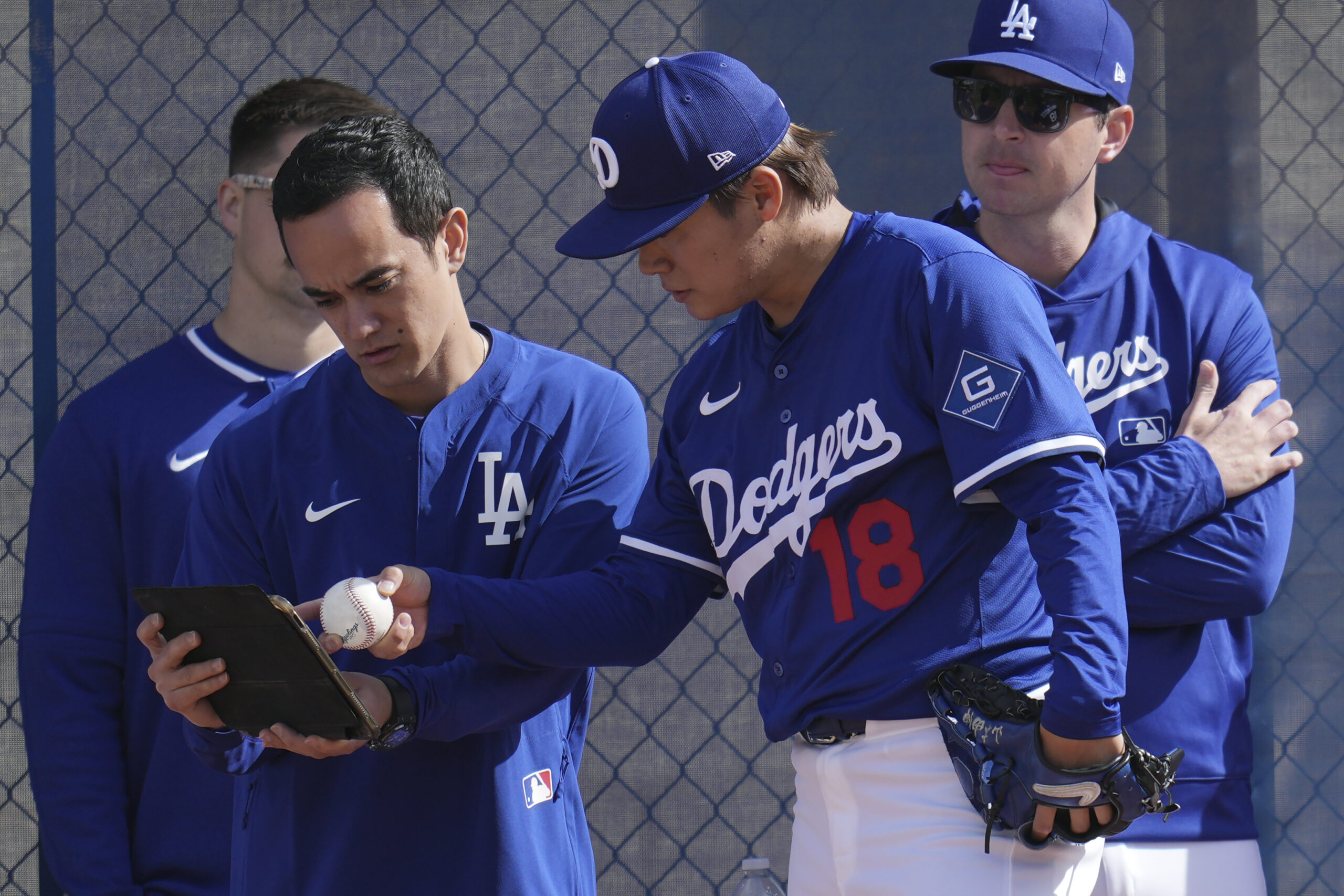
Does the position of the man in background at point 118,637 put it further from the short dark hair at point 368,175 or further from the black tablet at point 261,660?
the black tablet at point 261,660

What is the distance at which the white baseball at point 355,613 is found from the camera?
1720 mm

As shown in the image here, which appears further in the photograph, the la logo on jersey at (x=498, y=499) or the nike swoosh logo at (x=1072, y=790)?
the la logo on jersey at (x=498, y=499)

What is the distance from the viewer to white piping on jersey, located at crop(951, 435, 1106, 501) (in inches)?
59.4

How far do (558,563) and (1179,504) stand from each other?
3.10 ft

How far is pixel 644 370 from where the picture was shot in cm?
339

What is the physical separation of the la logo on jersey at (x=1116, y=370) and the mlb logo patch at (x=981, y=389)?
1.70 feet

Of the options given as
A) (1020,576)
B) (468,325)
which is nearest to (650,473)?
(468,325)

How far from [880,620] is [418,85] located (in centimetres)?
227

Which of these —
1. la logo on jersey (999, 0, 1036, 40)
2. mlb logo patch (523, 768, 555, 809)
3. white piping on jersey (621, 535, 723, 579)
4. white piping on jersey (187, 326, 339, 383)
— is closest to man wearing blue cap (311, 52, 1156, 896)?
white piping on jersey (621, 535, 723, 579)

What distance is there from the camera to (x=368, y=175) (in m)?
2.07

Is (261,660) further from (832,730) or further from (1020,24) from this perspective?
(1020,24)

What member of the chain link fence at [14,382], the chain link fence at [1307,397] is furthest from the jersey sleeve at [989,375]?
the chain link fence at [14,382]

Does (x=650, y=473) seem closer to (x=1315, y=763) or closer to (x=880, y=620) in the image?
(x=880, y=620)

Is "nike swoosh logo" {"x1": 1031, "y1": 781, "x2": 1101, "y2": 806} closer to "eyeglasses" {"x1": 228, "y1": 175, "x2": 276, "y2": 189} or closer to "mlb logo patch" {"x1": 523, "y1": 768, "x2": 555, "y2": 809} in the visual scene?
"mlb logo patch" {"x1": 523, "y1": 768, "x2": 555, "y2": 809}
